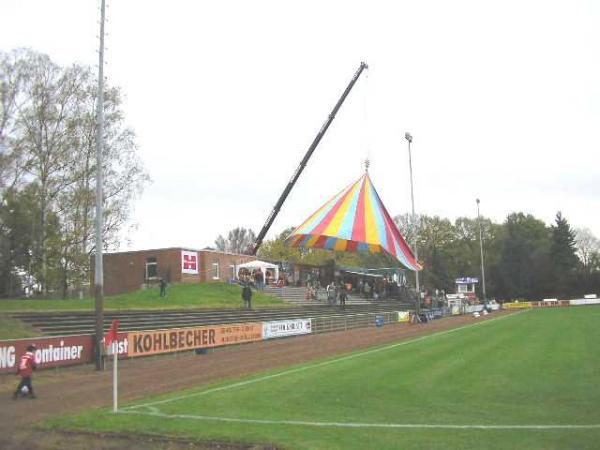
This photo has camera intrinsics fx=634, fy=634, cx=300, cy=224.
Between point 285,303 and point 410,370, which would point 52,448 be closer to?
point 410,370

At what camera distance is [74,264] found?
135 feet

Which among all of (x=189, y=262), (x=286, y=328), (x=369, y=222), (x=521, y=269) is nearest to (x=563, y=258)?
(x=521, y=269)

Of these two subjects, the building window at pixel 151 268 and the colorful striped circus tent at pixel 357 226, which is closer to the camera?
the colorful striped circus tent at pixel 357 226

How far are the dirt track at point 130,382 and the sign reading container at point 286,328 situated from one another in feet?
7.40

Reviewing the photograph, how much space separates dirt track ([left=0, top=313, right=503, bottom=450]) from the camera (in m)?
10.1

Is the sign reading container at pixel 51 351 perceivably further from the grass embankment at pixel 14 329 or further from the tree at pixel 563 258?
the tree at pixel 563 258

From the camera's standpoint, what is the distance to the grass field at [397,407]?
924 cm

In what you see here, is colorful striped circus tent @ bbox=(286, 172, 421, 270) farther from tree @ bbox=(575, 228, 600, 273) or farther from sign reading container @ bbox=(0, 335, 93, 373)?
tree @ bbox=(575, 228, 600, 273)

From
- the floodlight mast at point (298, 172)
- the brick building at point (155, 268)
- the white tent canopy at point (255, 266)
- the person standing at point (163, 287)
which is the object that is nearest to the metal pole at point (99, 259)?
the person standing at point (163, 287)

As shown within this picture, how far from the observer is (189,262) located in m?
48.2

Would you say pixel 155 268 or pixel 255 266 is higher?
pixel 255 266

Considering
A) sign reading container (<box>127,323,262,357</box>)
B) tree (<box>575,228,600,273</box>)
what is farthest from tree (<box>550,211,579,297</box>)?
sign reading container (<box>127,323,262,357</box>)

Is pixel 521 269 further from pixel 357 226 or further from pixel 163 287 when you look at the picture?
pixel 357 226

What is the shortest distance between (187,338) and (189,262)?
70.3ft
